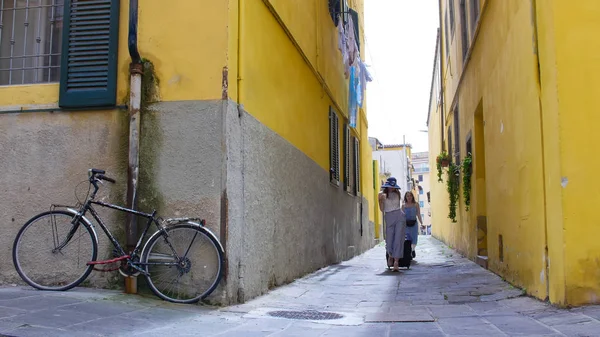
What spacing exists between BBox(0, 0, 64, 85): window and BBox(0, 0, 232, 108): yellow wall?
3.51 feet

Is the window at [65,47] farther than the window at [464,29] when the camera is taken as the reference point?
No

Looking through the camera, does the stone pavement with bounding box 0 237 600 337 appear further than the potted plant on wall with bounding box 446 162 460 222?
No

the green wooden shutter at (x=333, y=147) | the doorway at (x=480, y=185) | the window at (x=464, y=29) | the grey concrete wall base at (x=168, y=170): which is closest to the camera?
the grey concrete wall base at (x=168, y=170)

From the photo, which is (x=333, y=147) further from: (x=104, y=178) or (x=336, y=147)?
(x=104, y=178)

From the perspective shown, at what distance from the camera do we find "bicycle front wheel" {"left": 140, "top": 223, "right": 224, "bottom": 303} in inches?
197

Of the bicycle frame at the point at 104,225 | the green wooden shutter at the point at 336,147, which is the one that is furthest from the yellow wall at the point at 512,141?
the bicycle frame at the point at 104,225

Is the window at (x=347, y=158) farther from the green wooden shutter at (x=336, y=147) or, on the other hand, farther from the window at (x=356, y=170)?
the window at (x=356, y=170)

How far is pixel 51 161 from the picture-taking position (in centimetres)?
549

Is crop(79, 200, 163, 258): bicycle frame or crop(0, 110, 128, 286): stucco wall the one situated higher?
crop(0, 110, 128, 286): stucco wall

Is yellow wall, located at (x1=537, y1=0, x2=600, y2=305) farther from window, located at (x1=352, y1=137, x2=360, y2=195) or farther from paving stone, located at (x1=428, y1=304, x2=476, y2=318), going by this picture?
window, located at (x1=352, y1=137, x2=360, y2=195)

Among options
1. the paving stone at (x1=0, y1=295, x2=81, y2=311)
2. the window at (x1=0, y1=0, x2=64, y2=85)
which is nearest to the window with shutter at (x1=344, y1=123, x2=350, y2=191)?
the window at (x1=0, y1=0, x2=64, y2=85)

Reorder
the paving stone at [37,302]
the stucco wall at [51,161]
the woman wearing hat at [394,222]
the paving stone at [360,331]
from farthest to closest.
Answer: the woman wearing hat at [394,222] < the stucco wall at [51,161] < the paving stone at [37,302] < the paving stone at [360,331]

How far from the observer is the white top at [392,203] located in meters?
9.06

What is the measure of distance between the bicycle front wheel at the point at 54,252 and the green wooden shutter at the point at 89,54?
117cm
